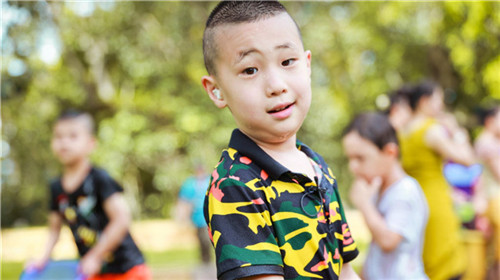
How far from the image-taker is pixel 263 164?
5.22ft

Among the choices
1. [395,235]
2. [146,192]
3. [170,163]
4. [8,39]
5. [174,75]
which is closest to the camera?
[395,235]

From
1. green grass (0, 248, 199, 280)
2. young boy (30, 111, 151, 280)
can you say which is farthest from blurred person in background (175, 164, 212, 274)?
young boy (30, 111, 151, 280)

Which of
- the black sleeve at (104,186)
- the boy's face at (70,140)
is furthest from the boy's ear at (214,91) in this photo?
the boy's face at (70,140)

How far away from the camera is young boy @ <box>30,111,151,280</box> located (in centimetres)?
392

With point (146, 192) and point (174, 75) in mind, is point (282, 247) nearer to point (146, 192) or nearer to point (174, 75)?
point (174, 75)

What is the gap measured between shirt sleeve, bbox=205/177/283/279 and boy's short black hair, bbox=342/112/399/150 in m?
1.99

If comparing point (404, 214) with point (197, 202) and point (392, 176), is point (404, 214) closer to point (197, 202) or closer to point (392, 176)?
point (392, 176)

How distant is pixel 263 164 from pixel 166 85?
51.7 feet

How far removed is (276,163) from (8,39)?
22.8 ft

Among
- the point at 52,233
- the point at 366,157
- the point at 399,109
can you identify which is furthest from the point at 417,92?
the point at 52,233

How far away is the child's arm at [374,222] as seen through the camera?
123 inches

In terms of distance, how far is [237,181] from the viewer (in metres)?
1.51

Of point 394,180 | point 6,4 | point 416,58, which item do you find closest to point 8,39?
point 6,4

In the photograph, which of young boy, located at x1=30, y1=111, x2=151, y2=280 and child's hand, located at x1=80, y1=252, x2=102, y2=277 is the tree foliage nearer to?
young boy, located at x1=30, y1=111, x2=151, y2=280
